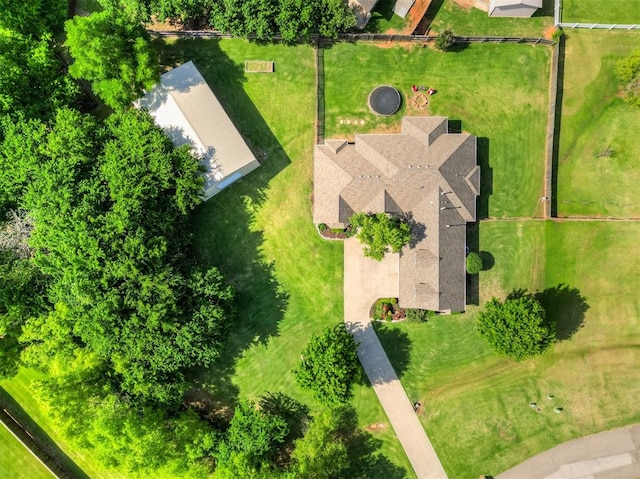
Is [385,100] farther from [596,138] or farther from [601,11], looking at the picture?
[601,11]

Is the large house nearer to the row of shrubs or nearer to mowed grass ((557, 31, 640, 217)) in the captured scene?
the row of shrubs

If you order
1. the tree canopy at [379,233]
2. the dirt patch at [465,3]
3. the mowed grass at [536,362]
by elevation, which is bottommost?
the mowed grass at [536,362]

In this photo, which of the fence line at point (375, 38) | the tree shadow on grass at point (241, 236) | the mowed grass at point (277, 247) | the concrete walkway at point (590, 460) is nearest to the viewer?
the fence line at point (375, 38)

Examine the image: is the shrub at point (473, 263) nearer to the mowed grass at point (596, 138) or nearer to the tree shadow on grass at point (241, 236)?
the mowed grass at point (596, 138)

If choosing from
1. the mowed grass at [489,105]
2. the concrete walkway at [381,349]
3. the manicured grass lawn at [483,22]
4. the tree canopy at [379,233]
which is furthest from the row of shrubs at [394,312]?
the manicured grass lawn at [483,22]

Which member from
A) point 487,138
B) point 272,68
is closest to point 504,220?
point 487,138

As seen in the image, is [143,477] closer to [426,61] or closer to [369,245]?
[369,245]

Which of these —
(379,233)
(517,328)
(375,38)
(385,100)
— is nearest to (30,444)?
(379,233)
